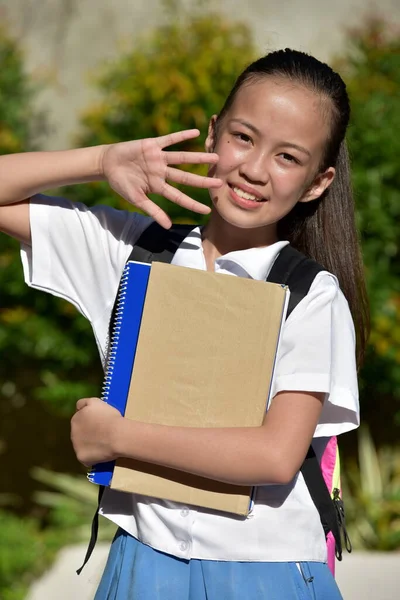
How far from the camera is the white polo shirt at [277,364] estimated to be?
5.15ft

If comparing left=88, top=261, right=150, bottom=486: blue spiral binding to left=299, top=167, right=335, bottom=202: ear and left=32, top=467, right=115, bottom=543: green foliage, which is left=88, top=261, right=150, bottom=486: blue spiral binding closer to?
left=299, top=167, right=335, bottom=202: ear

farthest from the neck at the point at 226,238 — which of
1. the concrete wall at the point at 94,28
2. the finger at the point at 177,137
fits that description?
the concrete wall at the point at 94,28

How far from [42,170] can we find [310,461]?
75 cm

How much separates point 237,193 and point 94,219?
0.95 ft

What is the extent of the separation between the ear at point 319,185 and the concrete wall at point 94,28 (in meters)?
3.00

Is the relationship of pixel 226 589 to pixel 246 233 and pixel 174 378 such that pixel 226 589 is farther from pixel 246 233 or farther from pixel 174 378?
pixel 246 233

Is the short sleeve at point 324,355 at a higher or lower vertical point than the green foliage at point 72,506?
higher

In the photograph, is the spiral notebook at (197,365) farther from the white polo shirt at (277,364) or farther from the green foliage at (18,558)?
the green foliage at (18,558)

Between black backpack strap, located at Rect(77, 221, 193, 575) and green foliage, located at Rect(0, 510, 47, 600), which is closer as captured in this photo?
black backpack strap, located at Rect(77, 221, 193, 575)

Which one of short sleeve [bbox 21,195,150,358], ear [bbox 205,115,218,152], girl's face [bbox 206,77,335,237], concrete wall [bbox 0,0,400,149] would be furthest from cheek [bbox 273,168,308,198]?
concrete wall [bbox 0,0,400,149]

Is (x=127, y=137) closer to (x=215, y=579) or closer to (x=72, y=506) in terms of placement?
(x=72, y=506)

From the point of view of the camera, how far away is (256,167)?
165 centimetres

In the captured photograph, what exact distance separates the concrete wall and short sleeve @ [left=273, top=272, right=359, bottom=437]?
323 cm

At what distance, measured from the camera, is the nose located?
5.41 feet
